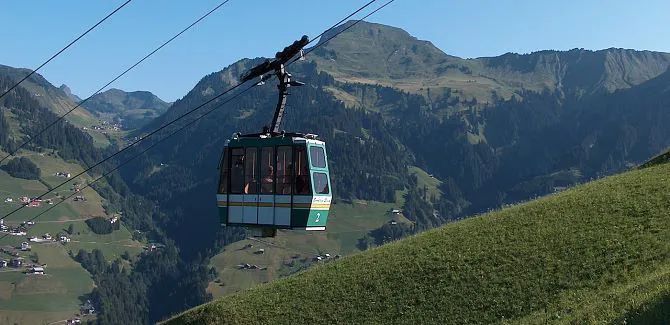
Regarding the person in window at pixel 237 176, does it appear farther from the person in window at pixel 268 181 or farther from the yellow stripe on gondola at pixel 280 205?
the person in window at pixel 268 181

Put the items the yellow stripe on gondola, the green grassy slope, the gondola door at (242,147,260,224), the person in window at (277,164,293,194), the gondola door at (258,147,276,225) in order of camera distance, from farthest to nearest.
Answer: the green grassy slope < the gondola door at (242,147,260,224) < the gondola door at (258,147,276,225) < the person in window at (277,164,293,194) < the yellow stripe on gondola

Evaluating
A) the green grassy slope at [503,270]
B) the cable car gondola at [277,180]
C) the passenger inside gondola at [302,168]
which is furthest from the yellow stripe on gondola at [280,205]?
the green grassy slope at [503,270]

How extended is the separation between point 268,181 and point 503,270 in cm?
1695

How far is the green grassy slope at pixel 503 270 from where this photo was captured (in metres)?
37.3

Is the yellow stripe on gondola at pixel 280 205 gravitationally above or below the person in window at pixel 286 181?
below

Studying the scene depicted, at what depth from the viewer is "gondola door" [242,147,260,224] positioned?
33719 mm

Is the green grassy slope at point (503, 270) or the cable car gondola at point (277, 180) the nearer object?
the cable car gondola at point (277, 180)

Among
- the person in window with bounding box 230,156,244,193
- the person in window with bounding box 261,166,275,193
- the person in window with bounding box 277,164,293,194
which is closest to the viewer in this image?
the person in window with bounding box 277,164,293,194

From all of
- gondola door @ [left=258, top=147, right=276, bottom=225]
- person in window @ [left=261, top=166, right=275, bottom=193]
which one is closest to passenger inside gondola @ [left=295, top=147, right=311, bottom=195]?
gondola door @ [left=258, top=147, right=276, bottom=225]

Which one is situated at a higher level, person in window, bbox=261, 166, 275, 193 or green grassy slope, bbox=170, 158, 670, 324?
person in window, bbox=261, 166, 275, 193

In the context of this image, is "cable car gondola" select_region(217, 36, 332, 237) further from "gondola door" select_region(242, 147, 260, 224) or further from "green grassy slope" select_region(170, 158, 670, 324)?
"green grassy slope" select_region(170, 158, 670, 324)

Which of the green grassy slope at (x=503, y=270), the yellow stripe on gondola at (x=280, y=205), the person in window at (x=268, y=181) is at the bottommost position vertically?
the green grassy slope at (x=503, y=270)

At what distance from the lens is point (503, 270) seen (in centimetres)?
4312

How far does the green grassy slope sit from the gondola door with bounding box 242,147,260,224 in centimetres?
1244
